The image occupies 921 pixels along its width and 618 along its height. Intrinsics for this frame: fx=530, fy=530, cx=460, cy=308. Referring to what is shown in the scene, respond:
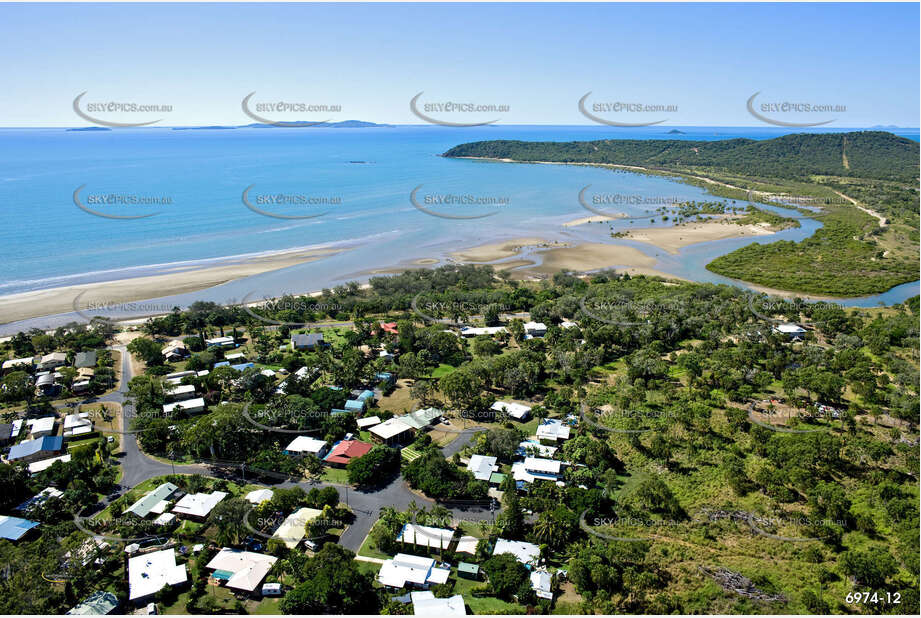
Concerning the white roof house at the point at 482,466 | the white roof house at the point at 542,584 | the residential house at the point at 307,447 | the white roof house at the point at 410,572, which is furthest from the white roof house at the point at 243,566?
the white roof house at the point at 542,584

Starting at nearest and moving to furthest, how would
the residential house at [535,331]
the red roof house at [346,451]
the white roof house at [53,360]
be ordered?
the red roof house at [346,451] → the white roof house at [53,360] → the residential house at [535,331]

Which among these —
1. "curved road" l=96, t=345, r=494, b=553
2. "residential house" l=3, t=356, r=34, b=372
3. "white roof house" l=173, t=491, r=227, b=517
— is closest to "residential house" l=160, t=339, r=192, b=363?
"residential house" l=3, t=356, r=34, b=372

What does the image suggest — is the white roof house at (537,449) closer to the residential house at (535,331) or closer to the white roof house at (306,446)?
the white roof house at (306,446)

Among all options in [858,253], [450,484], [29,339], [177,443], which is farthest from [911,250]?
[29,339]

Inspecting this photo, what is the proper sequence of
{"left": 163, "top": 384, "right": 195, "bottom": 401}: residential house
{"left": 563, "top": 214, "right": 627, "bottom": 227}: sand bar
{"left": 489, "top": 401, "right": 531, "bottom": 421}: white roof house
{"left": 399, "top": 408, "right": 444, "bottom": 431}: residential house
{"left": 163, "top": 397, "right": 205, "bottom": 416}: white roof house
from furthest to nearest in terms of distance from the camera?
{"left": 563, "top": 214, "right": 627, "bottom": 227}: sand bar < {"left": 163, "top": 384, "right": 195, "bottom": 401}: residential house < {"left": 163, "top": 397, "right": 205, "bottom": 416}: white roof house < {"left": 489, "top": 401, "right": 531, "bottom": 421}: white roof house < {"left": 399, "top": 408, "right": 444, "bottom": 431}: residential house

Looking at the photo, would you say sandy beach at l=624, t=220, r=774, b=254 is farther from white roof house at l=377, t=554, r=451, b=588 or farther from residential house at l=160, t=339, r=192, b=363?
white roof house at l=377, t=554, r=451, b=588
